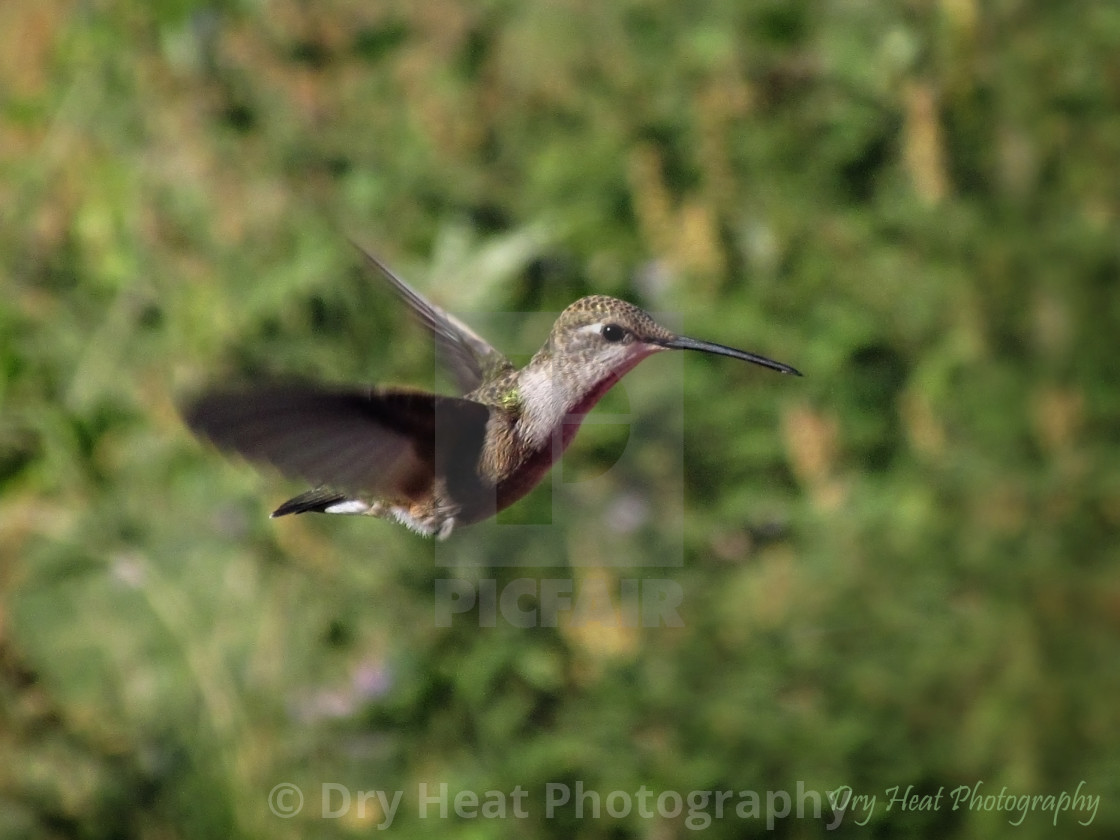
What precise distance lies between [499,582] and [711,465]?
24.5 inches

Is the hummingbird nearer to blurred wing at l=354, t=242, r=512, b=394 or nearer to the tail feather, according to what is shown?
the tail feather

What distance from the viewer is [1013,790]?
96.3 inches

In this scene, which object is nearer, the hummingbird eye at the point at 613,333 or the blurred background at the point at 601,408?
the hummingbird eye at the point at 613,333

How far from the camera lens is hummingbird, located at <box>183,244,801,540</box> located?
876 millimetres

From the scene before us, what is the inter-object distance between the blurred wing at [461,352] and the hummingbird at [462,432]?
6.2 inches

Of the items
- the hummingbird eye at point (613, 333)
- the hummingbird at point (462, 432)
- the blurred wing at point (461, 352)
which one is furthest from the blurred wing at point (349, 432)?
the blurred wing at point (461, 352)

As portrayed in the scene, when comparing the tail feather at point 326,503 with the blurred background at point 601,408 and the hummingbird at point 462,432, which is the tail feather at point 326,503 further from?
the blurred background at point 601,408

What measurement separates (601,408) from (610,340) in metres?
1.49

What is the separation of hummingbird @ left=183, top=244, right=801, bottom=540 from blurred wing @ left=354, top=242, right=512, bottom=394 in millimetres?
157

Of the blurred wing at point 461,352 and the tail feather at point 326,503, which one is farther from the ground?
the blurred wing at point 461,352

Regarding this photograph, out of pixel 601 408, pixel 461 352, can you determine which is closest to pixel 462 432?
pixel 461 352

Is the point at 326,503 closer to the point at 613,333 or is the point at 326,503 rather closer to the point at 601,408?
the point at 613,333

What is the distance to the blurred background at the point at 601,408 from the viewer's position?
2.28 metres

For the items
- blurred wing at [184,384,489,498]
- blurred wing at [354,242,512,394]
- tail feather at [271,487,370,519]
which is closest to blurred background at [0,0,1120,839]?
blurred wing at [354,242,512,394]
